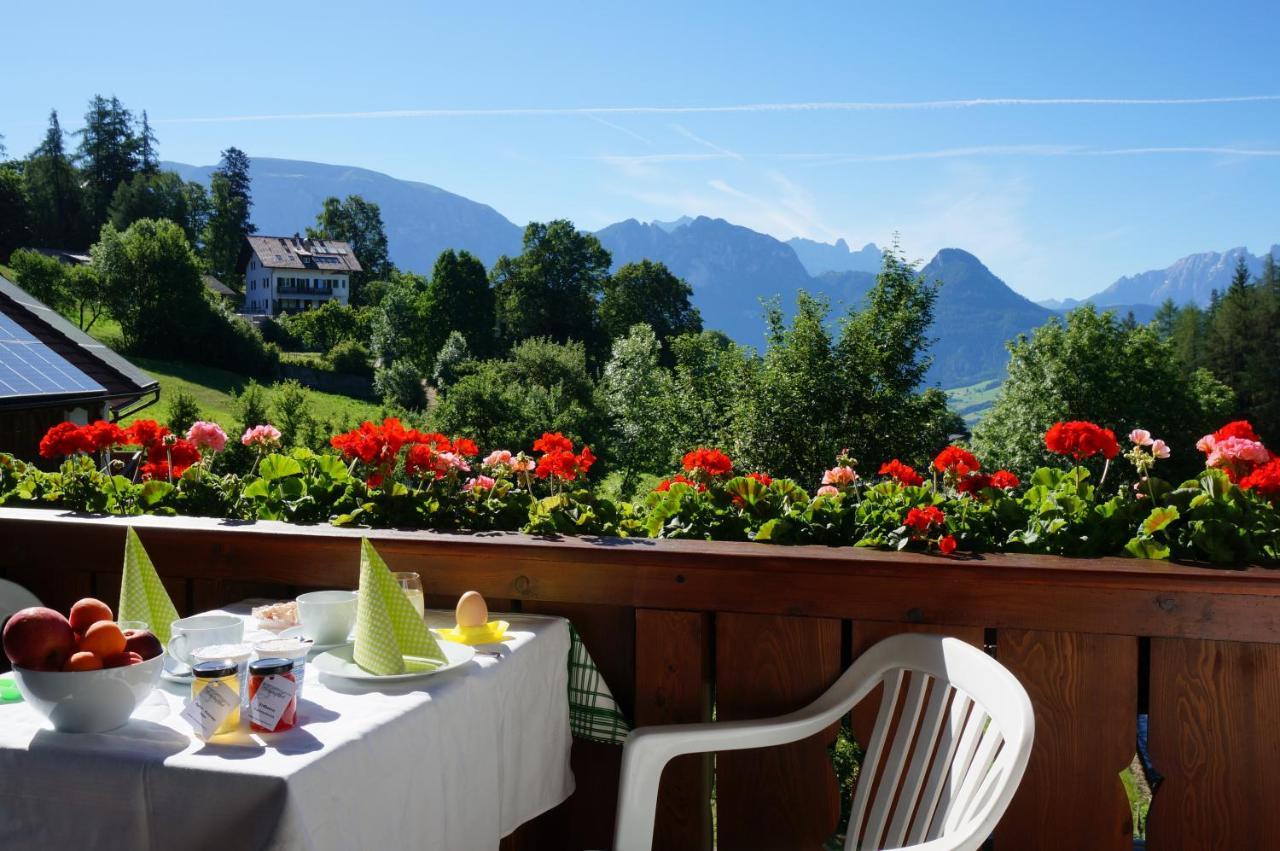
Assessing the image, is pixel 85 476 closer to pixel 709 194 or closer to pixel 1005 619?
pixel 1005 619

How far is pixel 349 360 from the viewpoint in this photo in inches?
1234

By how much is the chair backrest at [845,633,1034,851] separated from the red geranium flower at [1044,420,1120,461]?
63cm

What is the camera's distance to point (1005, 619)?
1.56m

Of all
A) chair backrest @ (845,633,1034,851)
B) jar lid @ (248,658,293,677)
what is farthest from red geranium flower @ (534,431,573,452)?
jar lid @ (248,658,293,677)

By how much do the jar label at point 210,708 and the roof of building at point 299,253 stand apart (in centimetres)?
4677

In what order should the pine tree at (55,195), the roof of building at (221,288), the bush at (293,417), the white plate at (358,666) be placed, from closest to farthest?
the white plate at (358,666) → the bush at (293,417) → the pine tree at (55,195) → the roof of building at (221,288)

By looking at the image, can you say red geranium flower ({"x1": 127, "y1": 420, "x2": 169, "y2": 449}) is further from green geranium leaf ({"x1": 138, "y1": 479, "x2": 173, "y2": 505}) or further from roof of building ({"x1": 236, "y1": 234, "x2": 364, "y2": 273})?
roof of building ({"x1": 236, "y1": 234, "x2": 364, "y2": 273})

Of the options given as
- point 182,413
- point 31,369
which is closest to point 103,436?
point 31,369

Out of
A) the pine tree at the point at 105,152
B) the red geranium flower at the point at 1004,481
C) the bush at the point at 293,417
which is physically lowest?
the bush at the point at 293,417

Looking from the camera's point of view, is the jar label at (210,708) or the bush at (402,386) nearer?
the jar label at (210,708)

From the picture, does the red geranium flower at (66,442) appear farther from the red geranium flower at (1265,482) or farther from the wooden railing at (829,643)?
the red geranium flower at (1265,482)

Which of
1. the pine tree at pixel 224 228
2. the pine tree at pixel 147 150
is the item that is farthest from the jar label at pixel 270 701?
the pine tree at pixel 147 150

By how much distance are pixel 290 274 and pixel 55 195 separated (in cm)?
951

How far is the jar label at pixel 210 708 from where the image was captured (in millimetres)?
1127
